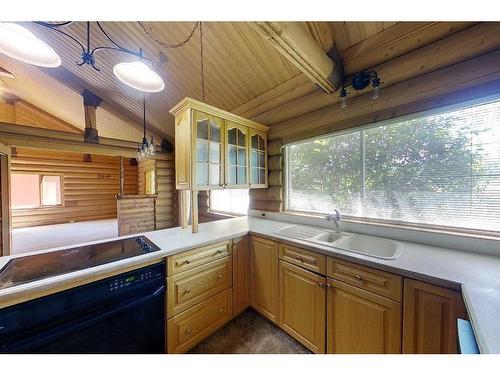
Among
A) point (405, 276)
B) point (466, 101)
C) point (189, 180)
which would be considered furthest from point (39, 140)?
point (466, 101)

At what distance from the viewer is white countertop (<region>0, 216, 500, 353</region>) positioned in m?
0.70

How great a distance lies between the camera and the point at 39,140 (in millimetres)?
3529

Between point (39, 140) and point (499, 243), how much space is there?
6.06 m

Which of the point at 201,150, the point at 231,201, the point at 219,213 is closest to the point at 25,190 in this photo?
the point at 219,213

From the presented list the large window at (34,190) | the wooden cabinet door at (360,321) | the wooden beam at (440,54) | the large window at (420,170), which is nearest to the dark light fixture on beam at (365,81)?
the wooden beam at (440,54)

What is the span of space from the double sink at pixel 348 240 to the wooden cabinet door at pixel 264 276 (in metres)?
0.20

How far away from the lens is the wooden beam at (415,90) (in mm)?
1262

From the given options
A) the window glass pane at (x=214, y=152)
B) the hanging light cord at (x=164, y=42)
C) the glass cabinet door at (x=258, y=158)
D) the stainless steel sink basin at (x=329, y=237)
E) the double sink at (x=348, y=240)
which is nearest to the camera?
the double sink at (x=348, y=240)

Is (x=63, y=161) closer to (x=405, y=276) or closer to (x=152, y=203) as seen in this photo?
(x=152, y=203)

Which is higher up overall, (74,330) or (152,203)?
(152,203)

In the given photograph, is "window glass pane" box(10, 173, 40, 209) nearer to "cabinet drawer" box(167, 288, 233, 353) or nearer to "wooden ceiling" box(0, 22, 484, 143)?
"wooden ceiling" box(0, 22, 484, 143)

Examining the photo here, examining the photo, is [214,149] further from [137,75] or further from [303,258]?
[303,258]

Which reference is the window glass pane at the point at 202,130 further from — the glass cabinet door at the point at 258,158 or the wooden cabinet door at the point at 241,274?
the wooden cabinet door at the point at 241,274

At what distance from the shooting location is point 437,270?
3.43ft
